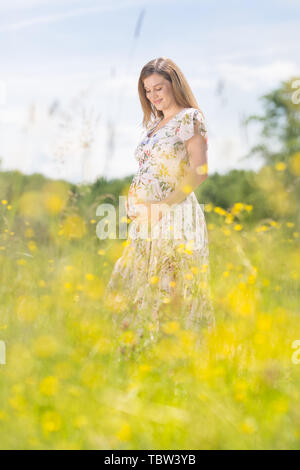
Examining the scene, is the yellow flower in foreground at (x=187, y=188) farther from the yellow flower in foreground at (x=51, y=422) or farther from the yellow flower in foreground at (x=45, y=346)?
the yellow flower in foreground at (x=51, y=422)

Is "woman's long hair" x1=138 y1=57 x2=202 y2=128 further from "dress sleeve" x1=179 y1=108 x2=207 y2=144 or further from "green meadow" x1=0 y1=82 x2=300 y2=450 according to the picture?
"green meadow" x1=0 y1=82 x2=300 y2=450

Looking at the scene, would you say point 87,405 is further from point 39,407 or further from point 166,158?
point 166,158

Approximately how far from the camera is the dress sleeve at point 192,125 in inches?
99.3

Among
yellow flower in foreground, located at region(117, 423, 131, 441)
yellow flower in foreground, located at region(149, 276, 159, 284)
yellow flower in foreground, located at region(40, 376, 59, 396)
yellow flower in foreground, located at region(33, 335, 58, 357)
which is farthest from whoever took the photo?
yellow flower in foreground, located at region(149, 276, 159, 284)

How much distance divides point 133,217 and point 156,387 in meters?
1.14

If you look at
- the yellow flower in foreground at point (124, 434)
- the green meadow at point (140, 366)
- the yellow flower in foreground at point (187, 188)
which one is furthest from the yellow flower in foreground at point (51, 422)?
the yellow flower in foreground at point (187, 188)

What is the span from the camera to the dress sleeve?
2521 millimetres

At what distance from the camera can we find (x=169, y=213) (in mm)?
2564

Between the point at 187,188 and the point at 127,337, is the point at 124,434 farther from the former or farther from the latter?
the point at 187,188

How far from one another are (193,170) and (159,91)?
500mm

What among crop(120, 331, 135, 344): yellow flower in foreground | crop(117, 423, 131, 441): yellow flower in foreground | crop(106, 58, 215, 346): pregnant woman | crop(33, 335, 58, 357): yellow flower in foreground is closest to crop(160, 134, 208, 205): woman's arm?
crop(106, 58, 215, 346): pregnant woman

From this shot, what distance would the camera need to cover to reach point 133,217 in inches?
108

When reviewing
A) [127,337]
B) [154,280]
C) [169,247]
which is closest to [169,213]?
[169,247]
